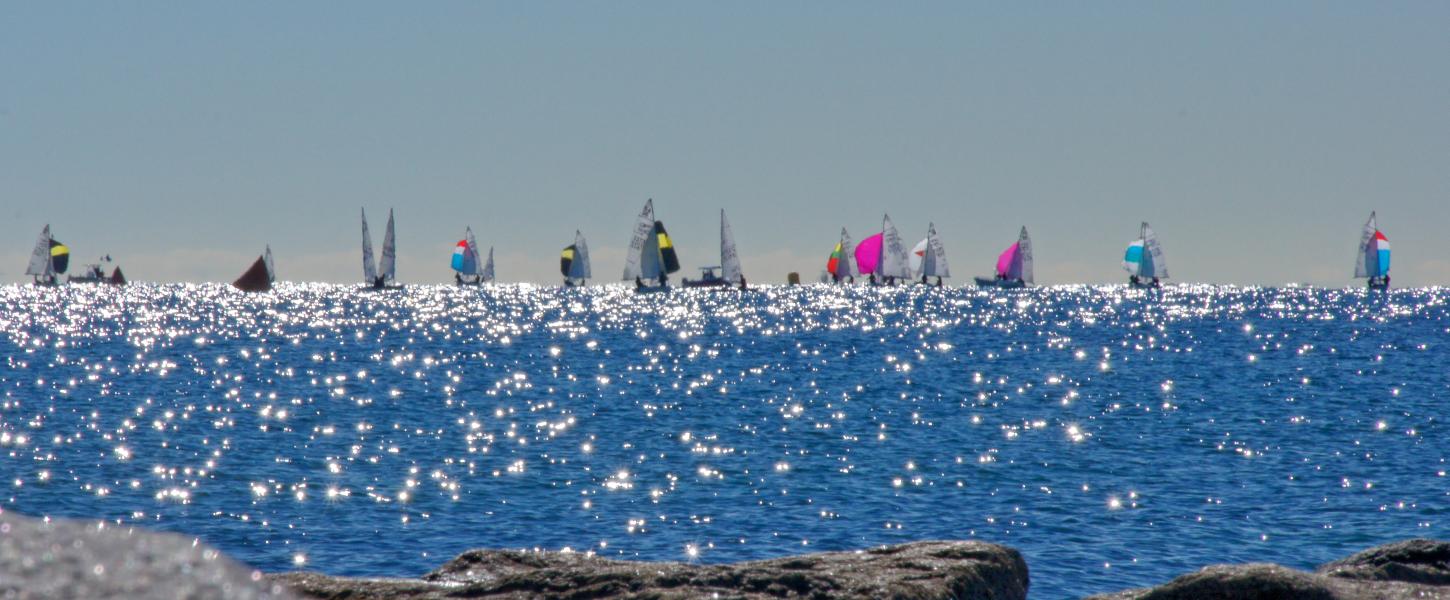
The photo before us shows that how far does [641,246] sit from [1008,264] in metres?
59.2

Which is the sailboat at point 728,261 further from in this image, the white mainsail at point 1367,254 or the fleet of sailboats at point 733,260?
the white mainsail at point 1367,254

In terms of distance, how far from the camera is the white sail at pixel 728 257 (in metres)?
143

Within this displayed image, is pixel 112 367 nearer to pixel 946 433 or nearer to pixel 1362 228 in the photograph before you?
pixel 946 433

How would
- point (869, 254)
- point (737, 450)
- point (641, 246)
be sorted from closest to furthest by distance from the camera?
point (737, 450) → point (641, 246) → point (869, 254)

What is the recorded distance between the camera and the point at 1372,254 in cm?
15912

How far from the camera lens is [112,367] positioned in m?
62.0

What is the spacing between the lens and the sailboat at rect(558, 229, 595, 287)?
600 feet

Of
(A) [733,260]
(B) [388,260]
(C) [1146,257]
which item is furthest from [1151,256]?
(B) [388,260]

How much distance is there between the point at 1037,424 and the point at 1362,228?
13833 cm

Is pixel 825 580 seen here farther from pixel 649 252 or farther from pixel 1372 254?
pixel 1372 254

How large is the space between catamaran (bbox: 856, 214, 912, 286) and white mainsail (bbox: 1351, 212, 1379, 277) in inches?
2127

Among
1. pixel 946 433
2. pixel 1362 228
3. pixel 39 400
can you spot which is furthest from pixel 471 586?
pixel 1362 228

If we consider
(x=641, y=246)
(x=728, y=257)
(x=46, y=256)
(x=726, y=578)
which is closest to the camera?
(x=726, y=578)

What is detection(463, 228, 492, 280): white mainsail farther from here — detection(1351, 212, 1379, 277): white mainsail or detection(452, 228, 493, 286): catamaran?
detection(1351, 212, 1379, 277): white mainsail
